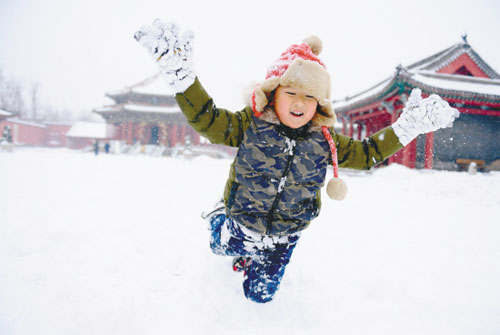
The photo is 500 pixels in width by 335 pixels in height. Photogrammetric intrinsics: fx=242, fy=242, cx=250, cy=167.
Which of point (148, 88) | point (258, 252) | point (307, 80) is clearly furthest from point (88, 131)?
point (307, 80)

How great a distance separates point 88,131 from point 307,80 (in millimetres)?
36305

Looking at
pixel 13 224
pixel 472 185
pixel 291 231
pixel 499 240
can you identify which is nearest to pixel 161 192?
pixel 13 224

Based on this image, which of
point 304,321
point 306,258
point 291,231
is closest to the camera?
point 304,321

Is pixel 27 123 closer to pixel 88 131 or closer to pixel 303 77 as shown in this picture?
pixel 88 131

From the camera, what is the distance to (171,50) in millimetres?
1015

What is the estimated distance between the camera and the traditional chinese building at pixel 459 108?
899cm

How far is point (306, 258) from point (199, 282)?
2.77 feet

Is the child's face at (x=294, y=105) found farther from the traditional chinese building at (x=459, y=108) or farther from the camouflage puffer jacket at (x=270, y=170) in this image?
the traditional chinese building at (x=459, y=108)

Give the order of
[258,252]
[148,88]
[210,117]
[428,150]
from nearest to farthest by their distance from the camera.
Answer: [210,117], [258,252], [428,150], [148,88]

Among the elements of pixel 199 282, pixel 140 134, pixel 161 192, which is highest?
pixel 199 282

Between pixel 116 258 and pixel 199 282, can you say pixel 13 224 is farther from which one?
pixel 199 282

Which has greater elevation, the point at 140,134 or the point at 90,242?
the point at 90,242

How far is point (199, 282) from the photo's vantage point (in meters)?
1.50

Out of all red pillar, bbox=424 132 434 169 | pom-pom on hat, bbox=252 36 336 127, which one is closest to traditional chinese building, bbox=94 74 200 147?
red pillar, bbox=424 132 434 169
